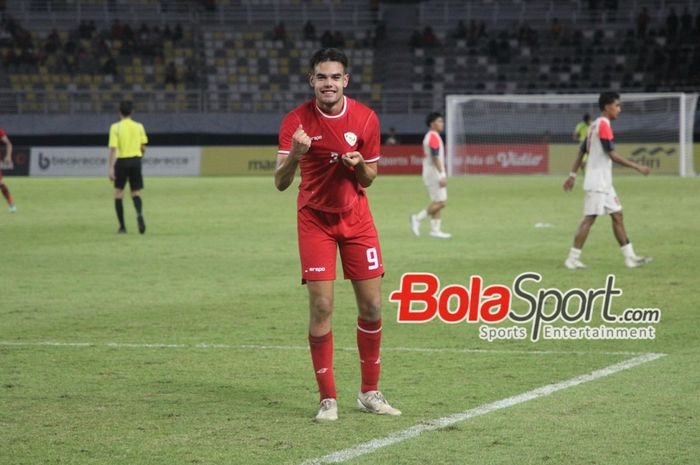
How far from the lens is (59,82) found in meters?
47.4

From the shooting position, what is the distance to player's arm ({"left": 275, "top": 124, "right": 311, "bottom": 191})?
251 inches

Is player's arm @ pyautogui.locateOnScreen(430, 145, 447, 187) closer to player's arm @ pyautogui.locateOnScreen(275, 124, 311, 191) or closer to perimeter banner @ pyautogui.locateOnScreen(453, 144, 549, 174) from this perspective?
player's arm @ pyautogui.locateOnScreen(275, 124, 311, 191)

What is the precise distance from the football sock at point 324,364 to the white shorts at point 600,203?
27.1 ft

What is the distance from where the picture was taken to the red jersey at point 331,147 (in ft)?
22.1

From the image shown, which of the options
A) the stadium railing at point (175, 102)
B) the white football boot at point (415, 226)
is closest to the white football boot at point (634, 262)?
the white football boot at point (415, 226)

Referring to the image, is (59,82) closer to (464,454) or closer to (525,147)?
(525,147)

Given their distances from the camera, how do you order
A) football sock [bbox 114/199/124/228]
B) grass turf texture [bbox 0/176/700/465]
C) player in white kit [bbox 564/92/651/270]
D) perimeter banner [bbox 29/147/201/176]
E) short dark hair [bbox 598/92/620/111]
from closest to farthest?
grass turf texture [bbox 0/176/700/465] < short dark hair [bbox 598/92/620/111] < player in white kit [bbox 564/92/651/270] < football sock [bbox 114/199/124/228] < perimeter banner [bbox 29/147/201/176]

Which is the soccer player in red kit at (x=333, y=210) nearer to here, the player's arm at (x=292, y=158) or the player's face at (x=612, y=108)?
the player's arm at (x=292, y=158)

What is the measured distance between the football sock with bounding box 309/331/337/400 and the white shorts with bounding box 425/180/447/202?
43.0ft

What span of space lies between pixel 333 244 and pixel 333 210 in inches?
8.4

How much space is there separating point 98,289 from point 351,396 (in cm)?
654

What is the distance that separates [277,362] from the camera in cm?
884

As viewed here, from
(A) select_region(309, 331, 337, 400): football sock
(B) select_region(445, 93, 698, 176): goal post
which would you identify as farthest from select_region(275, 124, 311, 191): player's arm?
(B) select_region(445, 93, 698, 176): goal post

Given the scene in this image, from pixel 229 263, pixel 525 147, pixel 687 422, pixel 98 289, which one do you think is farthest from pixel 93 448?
pixel 525 147
